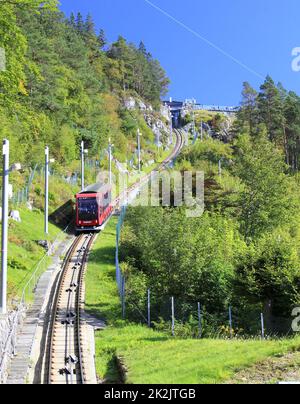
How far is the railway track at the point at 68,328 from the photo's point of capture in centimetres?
1709

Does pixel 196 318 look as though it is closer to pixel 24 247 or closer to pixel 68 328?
pixel 68 328

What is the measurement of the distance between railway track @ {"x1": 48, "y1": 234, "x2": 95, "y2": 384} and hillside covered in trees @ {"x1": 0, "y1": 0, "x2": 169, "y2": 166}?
9990mm

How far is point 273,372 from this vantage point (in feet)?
45.1

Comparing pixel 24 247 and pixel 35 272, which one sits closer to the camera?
pixel 35 272

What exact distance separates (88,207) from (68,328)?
21.1 meters

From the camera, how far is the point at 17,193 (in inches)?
1715

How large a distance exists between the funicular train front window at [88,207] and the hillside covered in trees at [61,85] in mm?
6161

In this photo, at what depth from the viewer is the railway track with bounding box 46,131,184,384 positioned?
1710 cm

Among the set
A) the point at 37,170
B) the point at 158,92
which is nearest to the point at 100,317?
the point at 37,170

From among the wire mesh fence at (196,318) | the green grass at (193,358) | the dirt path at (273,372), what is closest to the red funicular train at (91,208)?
the wire mesh fence at (196,318)

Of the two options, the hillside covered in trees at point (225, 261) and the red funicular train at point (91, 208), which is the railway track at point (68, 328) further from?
the red funicular train at point (91, 208)

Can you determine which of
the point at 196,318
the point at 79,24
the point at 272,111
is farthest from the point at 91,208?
the point at 79,24

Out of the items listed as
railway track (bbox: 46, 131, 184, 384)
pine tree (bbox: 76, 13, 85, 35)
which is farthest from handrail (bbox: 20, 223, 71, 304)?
pine tree (bbox: 76, 13, 85, 35)
